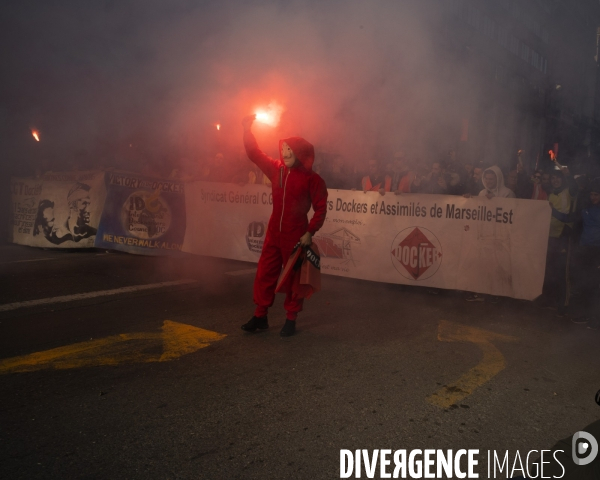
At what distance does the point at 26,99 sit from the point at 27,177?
2.51 metres

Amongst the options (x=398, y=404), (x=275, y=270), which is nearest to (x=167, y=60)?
(x=275, y=270)

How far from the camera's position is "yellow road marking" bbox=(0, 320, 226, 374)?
307 cm

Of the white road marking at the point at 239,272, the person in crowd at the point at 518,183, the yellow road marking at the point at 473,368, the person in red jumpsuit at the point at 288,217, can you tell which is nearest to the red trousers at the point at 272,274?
the person in red jumpsuit at the point at 288,217

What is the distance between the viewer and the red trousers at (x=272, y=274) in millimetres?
3752

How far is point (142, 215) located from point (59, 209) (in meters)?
1.43

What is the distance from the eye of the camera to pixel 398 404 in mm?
2615

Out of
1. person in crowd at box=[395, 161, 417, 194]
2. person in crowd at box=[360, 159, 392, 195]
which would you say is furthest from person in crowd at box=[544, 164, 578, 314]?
person in crowd at box=[360, 159, 392, 195]

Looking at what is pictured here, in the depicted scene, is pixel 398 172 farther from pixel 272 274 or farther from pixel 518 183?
pixel 272 274

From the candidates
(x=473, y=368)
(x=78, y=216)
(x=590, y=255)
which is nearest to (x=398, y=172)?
(x=590, y=255)

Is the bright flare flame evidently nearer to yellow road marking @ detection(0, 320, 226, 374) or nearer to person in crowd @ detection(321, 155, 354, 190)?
person in crowd @ detection(321, 155, 354, 190)

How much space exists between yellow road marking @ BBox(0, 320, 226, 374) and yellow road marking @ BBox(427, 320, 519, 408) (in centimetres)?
155

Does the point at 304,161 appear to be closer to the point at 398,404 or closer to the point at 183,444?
the point at 398,404

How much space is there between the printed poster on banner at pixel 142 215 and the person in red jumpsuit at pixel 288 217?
11.8ft

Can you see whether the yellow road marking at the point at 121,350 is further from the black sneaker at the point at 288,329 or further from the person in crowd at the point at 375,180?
the person in crowd at the point at 375,180
